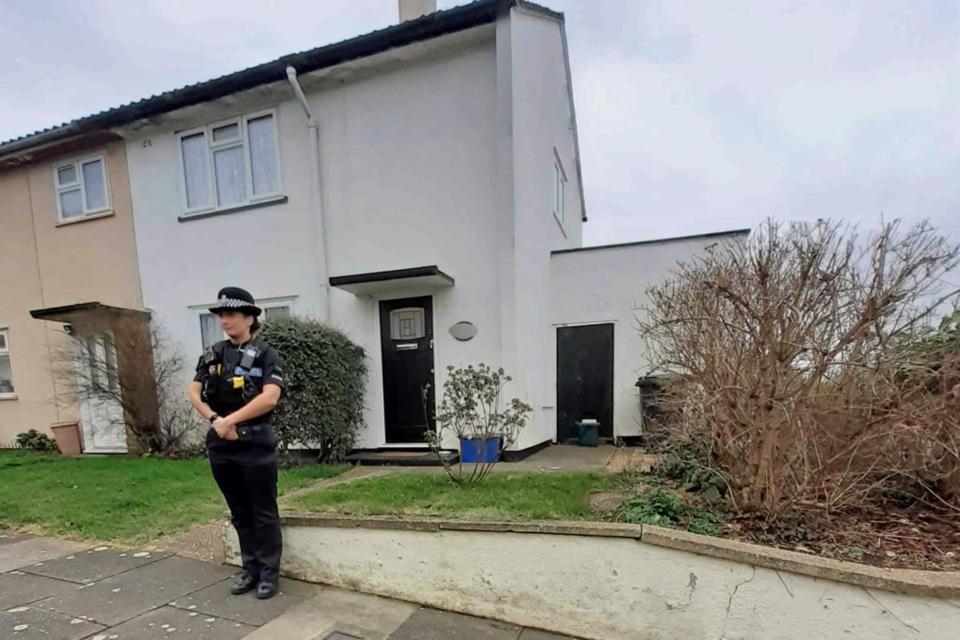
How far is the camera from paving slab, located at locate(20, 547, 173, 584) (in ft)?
9.38

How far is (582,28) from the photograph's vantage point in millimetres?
8070

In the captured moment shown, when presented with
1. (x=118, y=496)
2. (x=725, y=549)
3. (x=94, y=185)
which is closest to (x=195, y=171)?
(x=94, y=185)

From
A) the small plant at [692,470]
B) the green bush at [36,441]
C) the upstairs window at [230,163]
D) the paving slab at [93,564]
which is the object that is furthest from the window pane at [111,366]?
the small plant at [692,470]

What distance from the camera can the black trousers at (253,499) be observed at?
8.09 feet

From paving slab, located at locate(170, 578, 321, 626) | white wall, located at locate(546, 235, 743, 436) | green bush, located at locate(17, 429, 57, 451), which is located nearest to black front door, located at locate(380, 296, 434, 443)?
white wall, located at locate(546, 235, 743, 436)

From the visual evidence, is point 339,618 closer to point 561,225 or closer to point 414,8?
point 561,225

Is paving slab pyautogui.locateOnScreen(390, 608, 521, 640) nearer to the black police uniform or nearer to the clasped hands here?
the black police uniform

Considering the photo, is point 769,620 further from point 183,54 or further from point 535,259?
point 183,54

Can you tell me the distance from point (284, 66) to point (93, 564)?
6365mm

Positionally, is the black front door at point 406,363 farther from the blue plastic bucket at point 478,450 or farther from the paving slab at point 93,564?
the paving slab at point 93,564

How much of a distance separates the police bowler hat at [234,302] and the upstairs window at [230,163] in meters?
4.76

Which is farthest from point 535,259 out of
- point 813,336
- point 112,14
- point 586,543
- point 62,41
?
point 62,41

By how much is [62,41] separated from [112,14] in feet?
4.84

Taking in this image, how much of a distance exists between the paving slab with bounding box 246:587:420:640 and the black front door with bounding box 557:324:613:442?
441cm
